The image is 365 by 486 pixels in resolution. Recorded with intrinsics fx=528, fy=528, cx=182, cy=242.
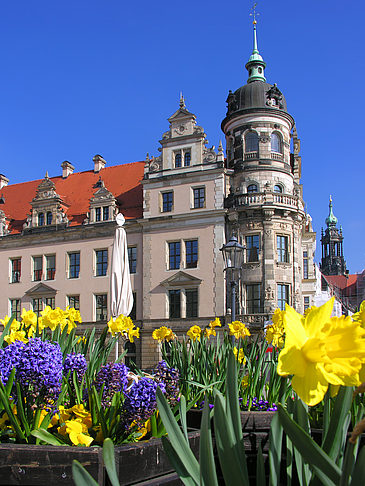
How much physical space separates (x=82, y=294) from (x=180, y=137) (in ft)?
35.4

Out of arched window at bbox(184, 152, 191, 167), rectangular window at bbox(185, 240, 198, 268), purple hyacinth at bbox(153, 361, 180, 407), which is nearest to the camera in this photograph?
purple hyacinth at bbox(153, 361, 180, 407)

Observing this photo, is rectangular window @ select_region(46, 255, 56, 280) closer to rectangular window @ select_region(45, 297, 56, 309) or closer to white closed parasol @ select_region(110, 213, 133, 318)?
rectangular window @ select_region(45, 297, 56, 309)

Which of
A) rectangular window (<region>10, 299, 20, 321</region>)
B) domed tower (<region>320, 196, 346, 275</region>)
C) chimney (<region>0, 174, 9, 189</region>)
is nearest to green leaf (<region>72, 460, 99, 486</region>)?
rectangular window (<region>10, 299, 20, 321</region>)

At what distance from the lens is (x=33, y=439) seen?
3.21 m

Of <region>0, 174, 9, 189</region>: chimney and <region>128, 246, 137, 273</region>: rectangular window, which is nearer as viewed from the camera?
<region>128, 246, 137, 273</region>: rectangular window

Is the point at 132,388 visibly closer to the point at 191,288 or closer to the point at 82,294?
the point at 191,288

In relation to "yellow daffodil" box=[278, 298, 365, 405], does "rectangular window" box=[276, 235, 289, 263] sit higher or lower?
higher

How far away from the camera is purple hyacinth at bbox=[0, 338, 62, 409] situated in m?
3.23

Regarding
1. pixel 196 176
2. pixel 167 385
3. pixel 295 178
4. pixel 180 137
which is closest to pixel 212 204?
pixel 196 176

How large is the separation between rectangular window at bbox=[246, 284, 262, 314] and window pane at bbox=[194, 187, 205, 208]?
538 cm

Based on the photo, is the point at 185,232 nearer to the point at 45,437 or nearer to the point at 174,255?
the point at 174,255

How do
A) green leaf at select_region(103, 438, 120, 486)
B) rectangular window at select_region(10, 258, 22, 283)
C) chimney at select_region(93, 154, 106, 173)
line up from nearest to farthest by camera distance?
green leaf at select_region(103, 438, 120, 486) → rectangular window at select_region(10, 258, 22, 283) → chimney at select_region(93, 154, 106, 173)

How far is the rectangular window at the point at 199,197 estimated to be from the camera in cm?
2920

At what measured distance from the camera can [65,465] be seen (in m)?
2.58
